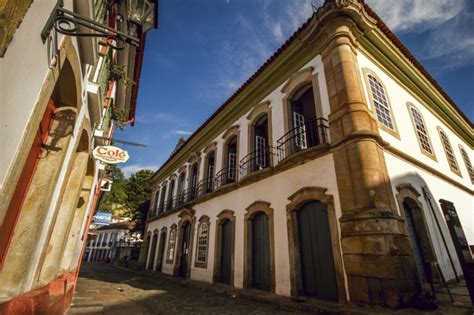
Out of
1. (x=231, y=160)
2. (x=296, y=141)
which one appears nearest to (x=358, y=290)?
(x=296, y=141)

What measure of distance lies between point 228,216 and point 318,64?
6.57m

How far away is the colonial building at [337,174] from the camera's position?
5199 millimetres

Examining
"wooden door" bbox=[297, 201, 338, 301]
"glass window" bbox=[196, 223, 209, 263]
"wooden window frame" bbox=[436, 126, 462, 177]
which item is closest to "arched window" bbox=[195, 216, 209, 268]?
"glass window" bbox=[196, 223, 209, 263]

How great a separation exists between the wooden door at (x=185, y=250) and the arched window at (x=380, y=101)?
35.1 feet

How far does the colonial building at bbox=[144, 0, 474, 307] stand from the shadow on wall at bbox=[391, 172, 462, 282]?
4cm

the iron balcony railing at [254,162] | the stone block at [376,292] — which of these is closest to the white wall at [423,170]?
the stone block at [376,292]

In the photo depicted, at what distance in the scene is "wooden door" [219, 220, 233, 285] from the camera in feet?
30.8

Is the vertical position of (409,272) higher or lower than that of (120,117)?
lower

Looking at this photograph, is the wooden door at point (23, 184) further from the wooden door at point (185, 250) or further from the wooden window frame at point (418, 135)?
the wooden door at point (185, 250)

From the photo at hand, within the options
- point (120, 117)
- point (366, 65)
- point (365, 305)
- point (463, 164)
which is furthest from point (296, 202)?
point (463, 164)

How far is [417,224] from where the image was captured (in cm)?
674

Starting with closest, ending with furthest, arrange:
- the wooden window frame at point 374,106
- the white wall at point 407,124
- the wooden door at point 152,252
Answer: the wooden window frame at point 374,106 → the white wall at point 407,124 → the wooden door at point 152,252

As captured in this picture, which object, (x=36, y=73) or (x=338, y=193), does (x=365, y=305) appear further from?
(x=36, y=73)

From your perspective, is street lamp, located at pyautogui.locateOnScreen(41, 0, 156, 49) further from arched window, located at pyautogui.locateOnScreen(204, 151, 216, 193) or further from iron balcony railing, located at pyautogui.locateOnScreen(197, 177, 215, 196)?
iron balcony railing, located at pyautogui.locateOnScreen(197, 177, 215, 196)
